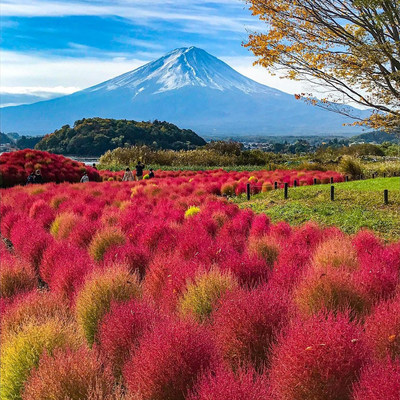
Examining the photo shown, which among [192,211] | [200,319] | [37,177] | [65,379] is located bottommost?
[200,319]

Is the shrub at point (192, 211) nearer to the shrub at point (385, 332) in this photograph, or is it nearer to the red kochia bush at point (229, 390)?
the shrub at point (385, 332)

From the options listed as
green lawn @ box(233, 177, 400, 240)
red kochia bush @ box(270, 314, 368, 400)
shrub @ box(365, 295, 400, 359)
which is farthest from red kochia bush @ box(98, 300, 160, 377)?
green lawn @ box(233, 177, 400, 240)

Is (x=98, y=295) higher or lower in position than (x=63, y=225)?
lower

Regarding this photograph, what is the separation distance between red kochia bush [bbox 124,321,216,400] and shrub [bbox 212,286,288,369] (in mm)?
325

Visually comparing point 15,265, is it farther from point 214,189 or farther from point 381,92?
point 214,189

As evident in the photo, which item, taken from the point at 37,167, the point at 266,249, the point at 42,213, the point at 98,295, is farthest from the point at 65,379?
the point at 37,167

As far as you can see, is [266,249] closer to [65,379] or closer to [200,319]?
[200,319]

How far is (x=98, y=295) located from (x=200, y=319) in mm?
1121

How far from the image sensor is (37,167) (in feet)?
69.2

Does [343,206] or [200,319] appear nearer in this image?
[200,319]

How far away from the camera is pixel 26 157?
72.4 ft

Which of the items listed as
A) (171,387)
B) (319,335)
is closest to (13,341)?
(171,387)

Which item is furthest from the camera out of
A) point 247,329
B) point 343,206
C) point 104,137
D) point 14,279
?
point 104,137

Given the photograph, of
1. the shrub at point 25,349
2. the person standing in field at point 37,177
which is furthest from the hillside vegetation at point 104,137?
the shrub at point 25,349
